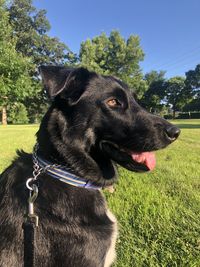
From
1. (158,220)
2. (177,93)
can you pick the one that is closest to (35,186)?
(158,220)

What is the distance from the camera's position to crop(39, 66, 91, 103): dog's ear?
2.39 meters

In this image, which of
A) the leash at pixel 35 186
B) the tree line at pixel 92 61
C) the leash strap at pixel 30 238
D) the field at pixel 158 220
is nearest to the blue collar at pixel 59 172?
the leash at pixel 35 186

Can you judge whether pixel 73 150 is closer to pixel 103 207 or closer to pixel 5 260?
pixel 103 207

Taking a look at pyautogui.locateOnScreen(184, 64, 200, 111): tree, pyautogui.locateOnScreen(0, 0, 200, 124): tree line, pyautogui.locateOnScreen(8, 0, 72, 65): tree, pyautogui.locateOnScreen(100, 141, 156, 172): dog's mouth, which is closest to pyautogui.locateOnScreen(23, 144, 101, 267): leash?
pyautogui.locateOnScreen(100, 141, 156, 172): dog's mouth

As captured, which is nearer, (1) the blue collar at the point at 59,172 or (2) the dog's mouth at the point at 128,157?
(1) the blue collar at the point at 59,172

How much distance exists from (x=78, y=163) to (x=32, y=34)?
47.8 meters

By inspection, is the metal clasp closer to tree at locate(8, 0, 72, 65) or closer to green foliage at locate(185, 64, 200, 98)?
tree at locate(8, 0, 72, 65)

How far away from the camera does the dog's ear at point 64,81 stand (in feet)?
7.84

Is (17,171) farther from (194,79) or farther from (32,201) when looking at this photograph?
(194,79)

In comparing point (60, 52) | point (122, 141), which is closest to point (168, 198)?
point (122, 141)

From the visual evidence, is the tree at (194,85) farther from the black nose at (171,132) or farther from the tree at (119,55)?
the black nose at (171,132)

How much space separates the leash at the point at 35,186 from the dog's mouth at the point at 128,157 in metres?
0.30

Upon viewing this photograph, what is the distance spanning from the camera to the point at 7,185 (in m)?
2.32

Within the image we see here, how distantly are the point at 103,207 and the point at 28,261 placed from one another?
2.30 ft
